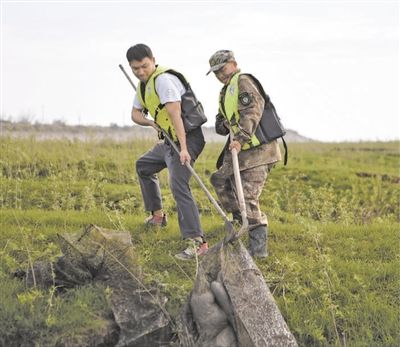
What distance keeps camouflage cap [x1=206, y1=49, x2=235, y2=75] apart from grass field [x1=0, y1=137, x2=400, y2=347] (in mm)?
1871

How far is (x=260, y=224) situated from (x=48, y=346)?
108 inches

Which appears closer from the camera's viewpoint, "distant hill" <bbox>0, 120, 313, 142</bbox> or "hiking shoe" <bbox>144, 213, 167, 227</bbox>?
"hiking shoe" <bbox>144, 213, 167, 227</bbox>

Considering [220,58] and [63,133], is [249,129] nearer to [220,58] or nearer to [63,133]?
[220,58]

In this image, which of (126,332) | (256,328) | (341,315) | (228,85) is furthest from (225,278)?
A: (228,85)

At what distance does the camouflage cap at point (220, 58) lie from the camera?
23.0ft

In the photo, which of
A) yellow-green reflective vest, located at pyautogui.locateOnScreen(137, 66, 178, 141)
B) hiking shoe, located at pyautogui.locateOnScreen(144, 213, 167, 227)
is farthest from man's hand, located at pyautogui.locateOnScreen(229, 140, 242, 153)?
hiking shoe, located at pyautogui.locateOnScreen(144, 213, 167, 227)

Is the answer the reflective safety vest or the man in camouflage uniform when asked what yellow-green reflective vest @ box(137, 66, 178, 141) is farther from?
the man in camouflage uniform

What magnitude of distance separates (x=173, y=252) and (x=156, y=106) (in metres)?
1.71

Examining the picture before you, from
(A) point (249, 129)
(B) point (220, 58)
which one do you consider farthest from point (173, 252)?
(B) point (220, 58)

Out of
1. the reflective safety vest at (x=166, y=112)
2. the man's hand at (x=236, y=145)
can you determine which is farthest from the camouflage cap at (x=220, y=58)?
the man's hand at (x=236, y=145)

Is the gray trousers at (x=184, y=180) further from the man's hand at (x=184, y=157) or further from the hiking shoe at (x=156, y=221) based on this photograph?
the hiking shoe at (x=156, y=221)

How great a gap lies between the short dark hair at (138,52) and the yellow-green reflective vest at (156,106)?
0.72 ft

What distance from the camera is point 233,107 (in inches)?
277

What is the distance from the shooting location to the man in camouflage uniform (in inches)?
273
